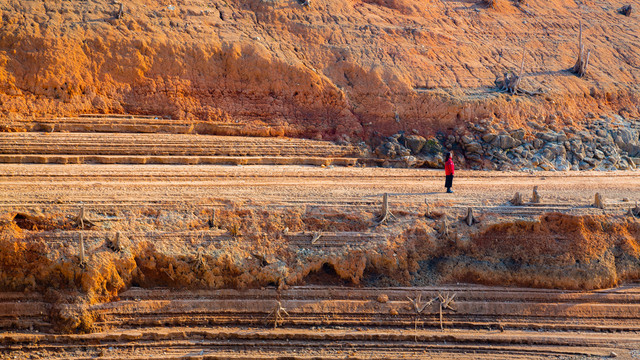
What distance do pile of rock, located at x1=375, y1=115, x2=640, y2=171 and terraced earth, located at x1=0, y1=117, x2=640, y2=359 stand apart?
313 cm

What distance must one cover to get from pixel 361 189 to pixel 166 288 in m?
5.13

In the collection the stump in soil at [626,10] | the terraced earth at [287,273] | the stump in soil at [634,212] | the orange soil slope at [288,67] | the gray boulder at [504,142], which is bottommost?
the terraced earth at [287,273]

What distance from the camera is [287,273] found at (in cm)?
1311

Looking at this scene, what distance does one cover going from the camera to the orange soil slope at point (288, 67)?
711 inches

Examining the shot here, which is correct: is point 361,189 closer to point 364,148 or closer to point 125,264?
point 364,148

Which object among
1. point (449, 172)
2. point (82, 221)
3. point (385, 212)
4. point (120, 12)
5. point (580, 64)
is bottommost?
point (82, 221)

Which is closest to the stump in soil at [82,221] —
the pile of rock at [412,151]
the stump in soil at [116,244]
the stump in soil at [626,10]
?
the stump in soil at [116,244]

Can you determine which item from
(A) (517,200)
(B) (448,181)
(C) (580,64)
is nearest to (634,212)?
(A) (517,200)

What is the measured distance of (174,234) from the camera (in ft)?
42.9

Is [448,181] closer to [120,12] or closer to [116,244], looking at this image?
[116,244]

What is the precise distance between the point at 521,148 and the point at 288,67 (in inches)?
272

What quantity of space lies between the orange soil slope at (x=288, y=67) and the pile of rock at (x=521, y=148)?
1.91 feet

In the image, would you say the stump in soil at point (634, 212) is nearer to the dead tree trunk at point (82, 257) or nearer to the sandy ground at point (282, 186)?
the sandy ground at point (282, 186)

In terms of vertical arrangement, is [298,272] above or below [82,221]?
below
